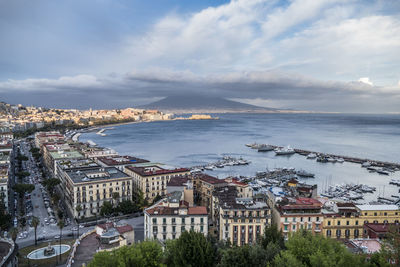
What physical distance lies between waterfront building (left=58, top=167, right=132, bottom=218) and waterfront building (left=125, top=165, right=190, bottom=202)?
2102mm

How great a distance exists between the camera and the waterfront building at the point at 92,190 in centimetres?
3045

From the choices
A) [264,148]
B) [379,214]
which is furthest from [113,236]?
[264,148]

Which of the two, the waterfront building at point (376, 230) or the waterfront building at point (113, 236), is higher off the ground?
the waterfront building at point (113, 236)

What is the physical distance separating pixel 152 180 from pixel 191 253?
2188 cm

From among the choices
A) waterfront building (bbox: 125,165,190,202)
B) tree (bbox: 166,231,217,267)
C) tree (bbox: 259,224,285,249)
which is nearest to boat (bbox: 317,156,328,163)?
waterfront building (bbox: 125,165,190,202)

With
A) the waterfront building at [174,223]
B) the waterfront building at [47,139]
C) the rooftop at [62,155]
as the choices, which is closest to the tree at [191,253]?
the waterfront building at [174,223]

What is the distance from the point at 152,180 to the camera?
1412 inches

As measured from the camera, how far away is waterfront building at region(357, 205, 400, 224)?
23489mm

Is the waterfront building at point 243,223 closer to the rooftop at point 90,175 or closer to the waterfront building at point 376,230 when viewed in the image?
the waterfront building at point 376,230

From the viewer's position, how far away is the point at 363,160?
72.3 m

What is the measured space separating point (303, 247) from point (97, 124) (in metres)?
185

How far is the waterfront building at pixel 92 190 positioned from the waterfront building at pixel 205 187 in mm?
7969

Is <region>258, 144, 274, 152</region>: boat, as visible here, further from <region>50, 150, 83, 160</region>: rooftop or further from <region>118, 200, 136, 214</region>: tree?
<region>118, 200, 136, 214</region>: tree

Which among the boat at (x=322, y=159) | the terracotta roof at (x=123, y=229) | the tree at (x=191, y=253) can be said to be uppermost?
the tree at (x=191, y=253)
